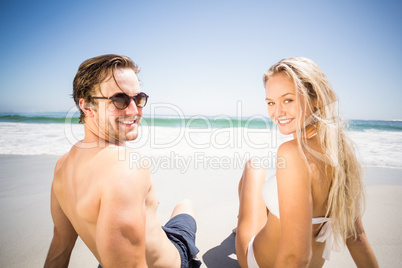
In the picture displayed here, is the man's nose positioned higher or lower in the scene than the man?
higher

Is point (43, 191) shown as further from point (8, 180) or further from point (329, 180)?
point (329, 180)

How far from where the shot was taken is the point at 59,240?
1.74 meters

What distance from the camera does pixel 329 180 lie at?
1.45 m

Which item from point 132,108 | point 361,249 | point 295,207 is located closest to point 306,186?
point 295,207

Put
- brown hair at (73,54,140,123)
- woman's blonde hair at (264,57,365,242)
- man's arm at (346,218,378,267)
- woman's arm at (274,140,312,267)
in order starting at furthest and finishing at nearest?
man's arm at (346,218,378,267) < brown hair at (73,54,140,123) < woman's blonde hair at (264,57,365,242) < woman's arm at (274,140,312,267)

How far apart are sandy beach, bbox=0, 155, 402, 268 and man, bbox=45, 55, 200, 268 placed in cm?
89

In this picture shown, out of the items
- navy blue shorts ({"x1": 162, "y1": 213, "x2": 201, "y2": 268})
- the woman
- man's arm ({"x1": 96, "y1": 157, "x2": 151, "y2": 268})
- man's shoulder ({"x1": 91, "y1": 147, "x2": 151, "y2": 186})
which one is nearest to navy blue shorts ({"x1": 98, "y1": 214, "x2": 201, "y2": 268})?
navy blue shorts ({"x1": 162, "y1": 213, "x2": 201, "y2": 268})

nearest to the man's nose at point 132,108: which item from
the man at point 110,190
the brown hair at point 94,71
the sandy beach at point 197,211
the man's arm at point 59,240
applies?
the man at point 110,190

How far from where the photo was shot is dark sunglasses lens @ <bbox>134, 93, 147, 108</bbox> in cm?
180

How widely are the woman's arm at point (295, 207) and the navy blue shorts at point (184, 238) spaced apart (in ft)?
3.11

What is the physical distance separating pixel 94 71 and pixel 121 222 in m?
1.28

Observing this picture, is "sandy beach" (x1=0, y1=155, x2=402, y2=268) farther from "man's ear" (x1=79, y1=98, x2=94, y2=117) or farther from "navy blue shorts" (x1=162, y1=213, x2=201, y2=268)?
"man's ear" (x1=79, y1=98, x2=94, y2=117)

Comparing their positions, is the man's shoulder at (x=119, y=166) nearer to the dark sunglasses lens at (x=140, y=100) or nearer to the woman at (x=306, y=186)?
the dark sunglasses lens at (x=140, y=100)

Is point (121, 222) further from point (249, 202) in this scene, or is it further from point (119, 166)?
point (249, 202)
